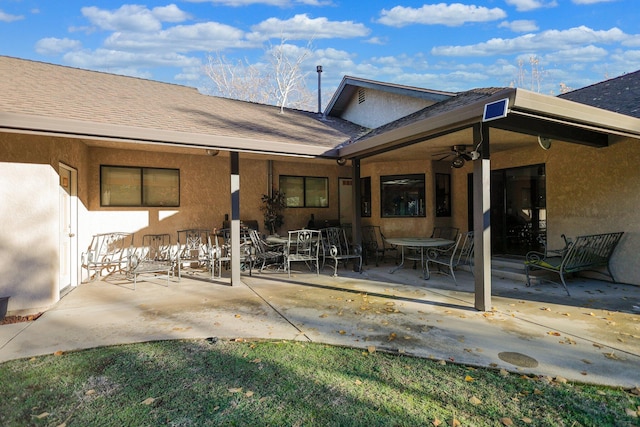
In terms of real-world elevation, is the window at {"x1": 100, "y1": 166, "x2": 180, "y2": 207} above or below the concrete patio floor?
above

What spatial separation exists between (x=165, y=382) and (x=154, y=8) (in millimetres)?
17880

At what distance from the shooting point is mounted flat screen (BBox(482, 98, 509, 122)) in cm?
362

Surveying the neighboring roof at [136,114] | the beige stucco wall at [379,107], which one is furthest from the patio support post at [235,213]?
the beige stucco wall at [379,107]

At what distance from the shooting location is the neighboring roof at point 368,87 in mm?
8431

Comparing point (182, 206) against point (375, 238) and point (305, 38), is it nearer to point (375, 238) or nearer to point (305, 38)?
point (375, 238)

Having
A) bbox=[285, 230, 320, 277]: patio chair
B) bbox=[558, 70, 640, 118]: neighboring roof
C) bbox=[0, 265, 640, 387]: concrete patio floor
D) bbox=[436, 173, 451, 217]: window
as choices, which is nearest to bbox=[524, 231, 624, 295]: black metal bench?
bbox=[0, 265, 640, 387]: concrete patio floor

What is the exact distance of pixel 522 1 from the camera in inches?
671

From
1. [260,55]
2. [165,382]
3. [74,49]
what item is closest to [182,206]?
[165,382]

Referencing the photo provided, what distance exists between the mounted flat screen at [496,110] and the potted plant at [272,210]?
6.26 meters

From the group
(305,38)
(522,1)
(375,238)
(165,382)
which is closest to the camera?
(165,382)

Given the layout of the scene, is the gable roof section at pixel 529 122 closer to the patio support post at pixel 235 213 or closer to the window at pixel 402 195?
the patio support post at pixel 235 213

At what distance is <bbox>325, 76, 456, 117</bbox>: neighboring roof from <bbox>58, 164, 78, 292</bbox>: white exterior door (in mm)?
7690

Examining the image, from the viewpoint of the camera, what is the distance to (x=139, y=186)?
789 cm

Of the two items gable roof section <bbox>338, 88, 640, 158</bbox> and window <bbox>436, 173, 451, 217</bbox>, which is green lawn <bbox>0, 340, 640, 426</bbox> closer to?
gable roof section <bbox>338, 88, 640, 158</bbox>
